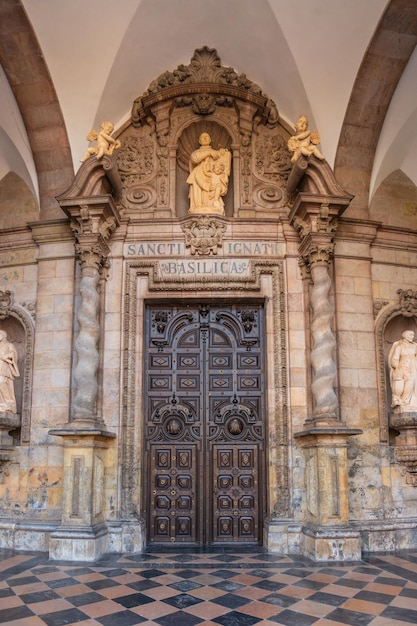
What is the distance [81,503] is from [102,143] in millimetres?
4992

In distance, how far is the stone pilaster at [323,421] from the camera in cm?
726

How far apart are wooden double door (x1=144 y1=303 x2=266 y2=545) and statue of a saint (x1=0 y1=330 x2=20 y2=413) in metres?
1.95

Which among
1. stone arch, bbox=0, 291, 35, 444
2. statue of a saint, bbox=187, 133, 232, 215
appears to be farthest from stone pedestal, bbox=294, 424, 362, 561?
stone arch, bbox=0, 291, 35, 444

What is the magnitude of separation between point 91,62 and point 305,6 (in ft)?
10.8

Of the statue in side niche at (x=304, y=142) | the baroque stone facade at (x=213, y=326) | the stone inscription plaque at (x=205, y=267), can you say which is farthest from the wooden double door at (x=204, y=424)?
the statue in side niche at (x=304, y=142)

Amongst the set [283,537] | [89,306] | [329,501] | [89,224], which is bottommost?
[283,537]

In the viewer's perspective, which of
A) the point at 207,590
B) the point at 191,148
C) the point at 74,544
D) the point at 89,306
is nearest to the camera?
the point at 207,590

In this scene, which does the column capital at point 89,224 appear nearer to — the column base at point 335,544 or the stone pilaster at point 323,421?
the stone pilaster at point 323,421

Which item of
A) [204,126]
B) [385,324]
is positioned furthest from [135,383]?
[204,126]

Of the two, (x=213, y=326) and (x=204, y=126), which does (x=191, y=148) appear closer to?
(x=204, y=126)

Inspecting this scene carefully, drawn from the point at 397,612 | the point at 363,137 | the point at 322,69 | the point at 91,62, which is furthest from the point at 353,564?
the point at 91,62

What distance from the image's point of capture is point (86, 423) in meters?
7.63

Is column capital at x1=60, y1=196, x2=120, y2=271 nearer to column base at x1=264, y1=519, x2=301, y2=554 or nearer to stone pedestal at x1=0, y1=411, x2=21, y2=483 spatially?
stone pedestal at x1=0, y1=411, x2=21, y2=483

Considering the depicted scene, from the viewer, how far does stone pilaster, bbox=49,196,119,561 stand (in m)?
7.25
